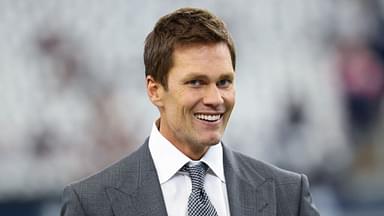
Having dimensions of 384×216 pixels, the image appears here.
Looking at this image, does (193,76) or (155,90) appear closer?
(193,76)

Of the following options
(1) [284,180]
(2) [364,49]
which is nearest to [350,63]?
(2) [364,49]


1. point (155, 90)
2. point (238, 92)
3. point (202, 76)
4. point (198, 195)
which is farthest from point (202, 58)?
point (238, 92)

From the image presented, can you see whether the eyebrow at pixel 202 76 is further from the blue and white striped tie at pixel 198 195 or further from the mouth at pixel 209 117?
the blue and white striped tie at pixel 198 195

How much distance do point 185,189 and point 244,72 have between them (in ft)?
7.97

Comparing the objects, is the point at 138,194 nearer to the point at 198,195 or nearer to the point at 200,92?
the point at 198,195

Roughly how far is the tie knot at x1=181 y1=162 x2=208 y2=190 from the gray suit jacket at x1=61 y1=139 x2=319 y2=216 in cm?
5

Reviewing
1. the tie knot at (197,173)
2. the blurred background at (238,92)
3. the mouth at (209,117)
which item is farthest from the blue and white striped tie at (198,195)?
the blurred background at (238,92)

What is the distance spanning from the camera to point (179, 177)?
1.94 meters

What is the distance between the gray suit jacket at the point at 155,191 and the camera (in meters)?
1.88

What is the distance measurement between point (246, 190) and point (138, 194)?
8.8 inches

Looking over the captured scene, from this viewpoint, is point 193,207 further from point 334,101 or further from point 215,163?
point 334,101

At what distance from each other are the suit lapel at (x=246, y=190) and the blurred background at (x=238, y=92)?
202 centimetres

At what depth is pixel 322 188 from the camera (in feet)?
13.9

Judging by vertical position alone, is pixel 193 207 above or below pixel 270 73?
above
